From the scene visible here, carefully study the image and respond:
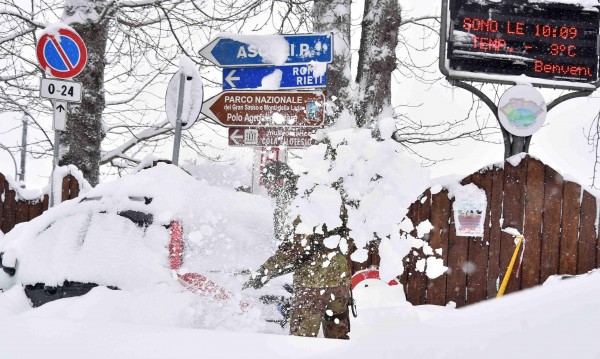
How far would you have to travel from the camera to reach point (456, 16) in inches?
303

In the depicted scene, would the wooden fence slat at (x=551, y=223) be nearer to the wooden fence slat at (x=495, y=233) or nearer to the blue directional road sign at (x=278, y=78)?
the wooden fence slat at (x=495, y=233)

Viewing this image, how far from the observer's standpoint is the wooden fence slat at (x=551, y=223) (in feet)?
25.1

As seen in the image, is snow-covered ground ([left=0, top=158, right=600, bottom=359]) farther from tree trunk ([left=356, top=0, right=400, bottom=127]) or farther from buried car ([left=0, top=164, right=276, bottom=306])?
tree trunk ([left=356, top=0, right=400, bottom=127])

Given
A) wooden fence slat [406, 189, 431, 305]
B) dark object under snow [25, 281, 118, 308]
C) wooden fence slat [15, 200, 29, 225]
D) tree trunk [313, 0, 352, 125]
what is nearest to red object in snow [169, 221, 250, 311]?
dark object under snow [25, 281, 118, 308]

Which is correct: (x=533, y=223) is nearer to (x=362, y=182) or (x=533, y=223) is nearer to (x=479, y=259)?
(x=479, y=259)

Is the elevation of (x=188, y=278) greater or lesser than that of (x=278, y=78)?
lesser

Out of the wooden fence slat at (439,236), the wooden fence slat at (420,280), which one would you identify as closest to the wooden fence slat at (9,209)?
the wooden fence slat at (420,280)

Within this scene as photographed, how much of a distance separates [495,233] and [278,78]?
394 cm

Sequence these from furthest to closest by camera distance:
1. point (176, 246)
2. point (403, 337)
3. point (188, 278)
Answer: point (176, 246)
point (188, 278)
point (403, 337)

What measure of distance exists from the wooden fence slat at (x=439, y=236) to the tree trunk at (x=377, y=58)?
144 cm

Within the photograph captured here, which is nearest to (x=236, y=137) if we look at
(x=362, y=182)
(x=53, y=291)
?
(x=53, y=291)

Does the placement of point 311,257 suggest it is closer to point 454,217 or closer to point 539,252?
point 454,217

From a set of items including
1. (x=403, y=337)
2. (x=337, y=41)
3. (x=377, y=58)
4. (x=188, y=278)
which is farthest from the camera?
(x=377, y=58)

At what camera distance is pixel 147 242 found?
4.75m
